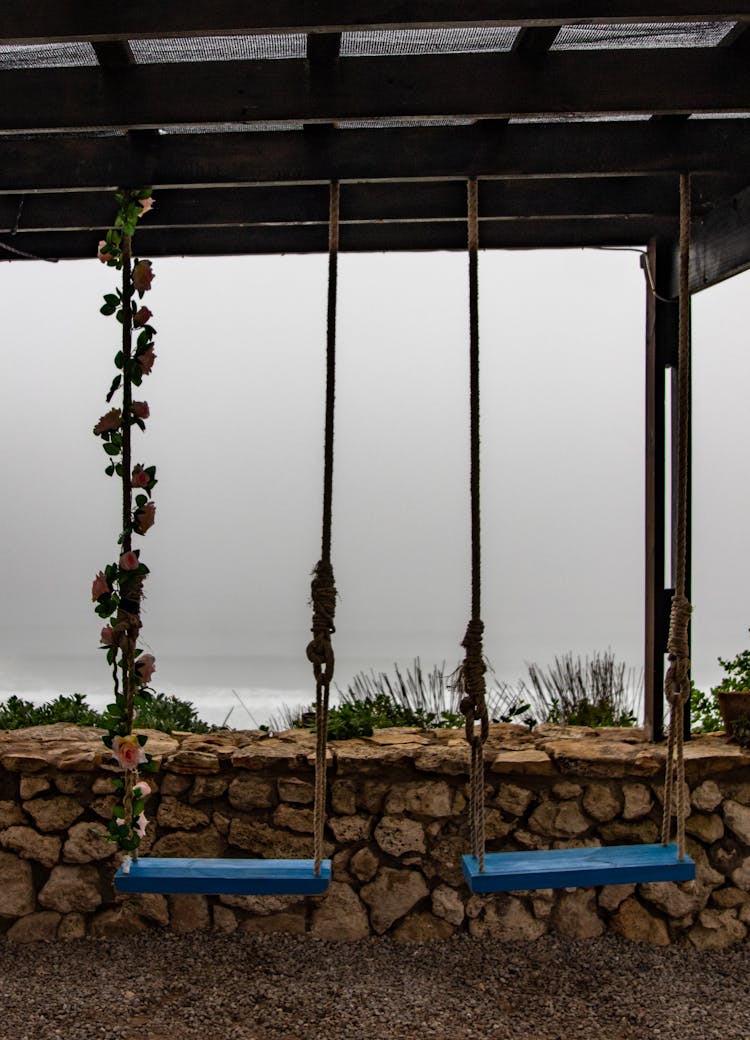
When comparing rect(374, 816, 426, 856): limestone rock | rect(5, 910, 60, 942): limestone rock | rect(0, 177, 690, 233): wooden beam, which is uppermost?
rect(0, 177, 690, 233): wooden beam

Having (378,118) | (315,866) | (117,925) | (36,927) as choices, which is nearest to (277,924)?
(117,925)

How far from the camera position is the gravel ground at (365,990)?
8.34 feet

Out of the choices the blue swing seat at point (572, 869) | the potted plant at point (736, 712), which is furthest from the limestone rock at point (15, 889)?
the potted plant at point (736, 712)

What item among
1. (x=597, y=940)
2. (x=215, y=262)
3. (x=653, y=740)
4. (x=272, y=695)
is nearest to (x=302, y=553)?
(x=272, y=695)

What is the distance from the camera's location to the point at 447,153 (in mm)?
2416

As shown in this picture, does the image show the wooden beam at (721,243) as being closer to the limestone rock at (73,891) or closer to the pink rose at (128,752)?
the pink rose at (128,752)

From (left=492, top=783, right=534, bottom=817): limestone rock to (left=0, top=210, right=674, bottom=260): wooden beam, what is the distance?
181 centimetres

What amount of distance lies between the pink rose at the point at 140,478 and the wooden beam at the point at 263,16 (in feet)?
3.10

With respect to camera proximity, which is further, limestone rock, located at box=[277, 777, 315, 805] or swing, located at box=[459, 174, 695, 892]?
limestone rock, located at box=[277, 777, 315, 805]

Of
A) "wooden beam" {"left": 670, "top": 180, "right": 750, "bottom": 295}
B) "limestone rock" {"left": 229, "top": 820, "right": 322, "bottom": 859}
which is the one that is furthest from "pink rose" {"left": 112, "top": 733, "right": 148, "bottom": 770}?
"wooden beam" {"left": 670, "top": 180, "right": 750, "bottom": 295}

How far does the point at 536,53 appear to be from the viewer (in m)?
2.09

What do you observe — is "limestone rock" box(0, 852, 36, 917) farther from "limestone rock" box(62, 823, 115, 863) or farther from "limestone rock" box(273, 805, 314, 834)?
"limestone rock" box(273, 805, 314, 834)

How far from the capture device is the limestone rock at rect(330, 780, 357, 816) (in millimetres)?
3018

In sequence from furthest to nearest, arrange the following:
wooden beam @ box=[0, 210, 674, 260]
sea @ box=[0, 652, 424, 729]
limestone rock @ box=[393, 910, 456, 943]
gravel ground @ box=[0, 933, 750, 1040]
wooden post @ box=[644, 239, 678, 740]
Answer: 1. sea @ box=[0, 652, 424, 729]
2. wooden post @ box=[644, 239, 678, 740]
3. wooden beam @ box=[0, 210, 674, 260]
4. limestone rock @ box=[393, 910, 456, 943]
5. gravel ground @ box=[0, 933, 750, 1040]
